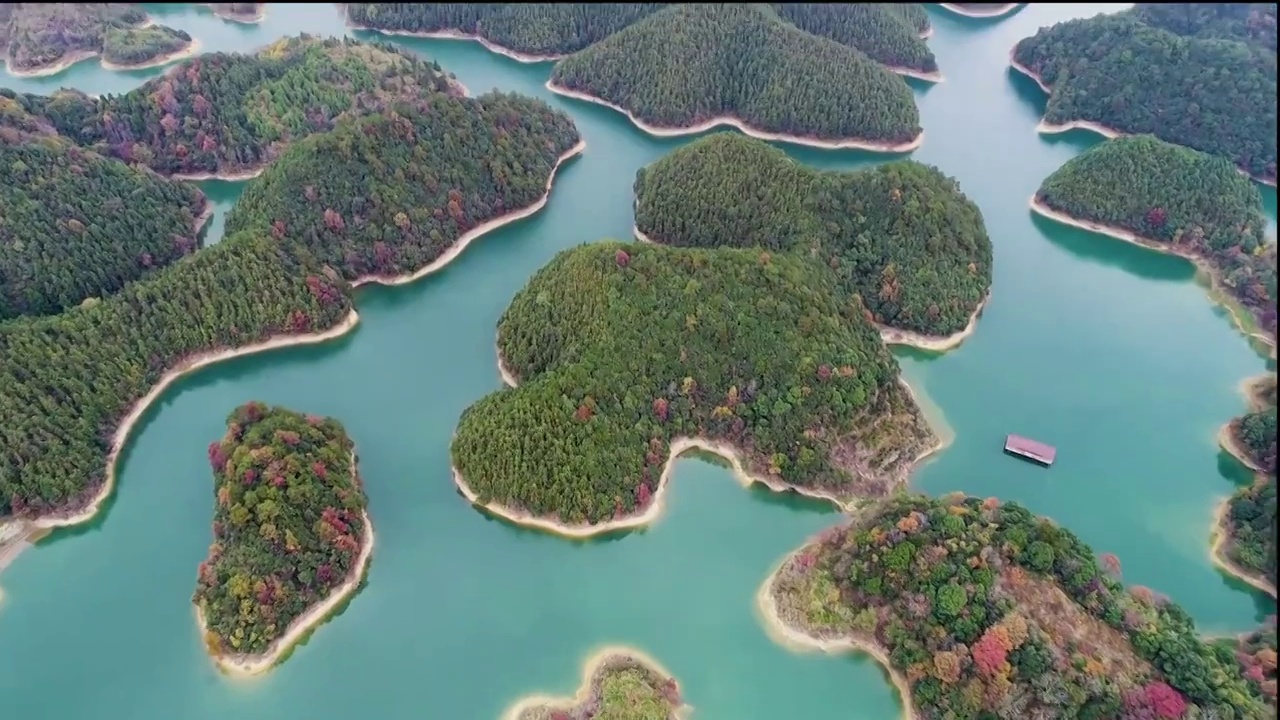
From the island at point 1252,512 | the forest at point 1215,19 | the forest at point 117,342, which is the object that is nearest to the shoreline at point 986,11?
the forest at point 1215,19

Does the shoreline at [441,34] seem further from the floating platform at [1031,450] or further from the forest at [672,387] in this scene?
the floating platform at [1031,450]

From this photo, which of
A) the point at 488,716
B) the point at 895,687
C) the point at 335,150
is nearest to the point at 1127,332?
the point at 895,687

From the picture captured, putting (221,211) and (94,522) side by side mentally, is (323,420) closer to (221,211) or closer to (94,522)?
(94,522)

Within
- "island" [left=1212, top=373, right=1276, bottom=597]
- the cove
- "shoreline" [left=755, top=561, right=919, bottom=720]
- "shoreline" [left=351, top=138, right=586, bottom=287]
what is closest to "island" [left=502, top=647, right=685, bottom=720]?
the cove

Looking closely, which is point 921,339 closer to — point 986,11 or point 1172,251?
point 1172,251

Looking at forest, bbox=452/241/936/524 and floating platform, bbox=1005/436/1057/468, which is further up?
forest, bbox=452/241/936/524

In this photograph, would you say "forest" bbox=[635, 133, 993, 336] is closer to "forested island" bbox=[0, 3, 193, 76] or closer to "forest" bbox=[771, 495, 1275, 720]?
"forest" bbox=[771, 495, 1275, 720]
